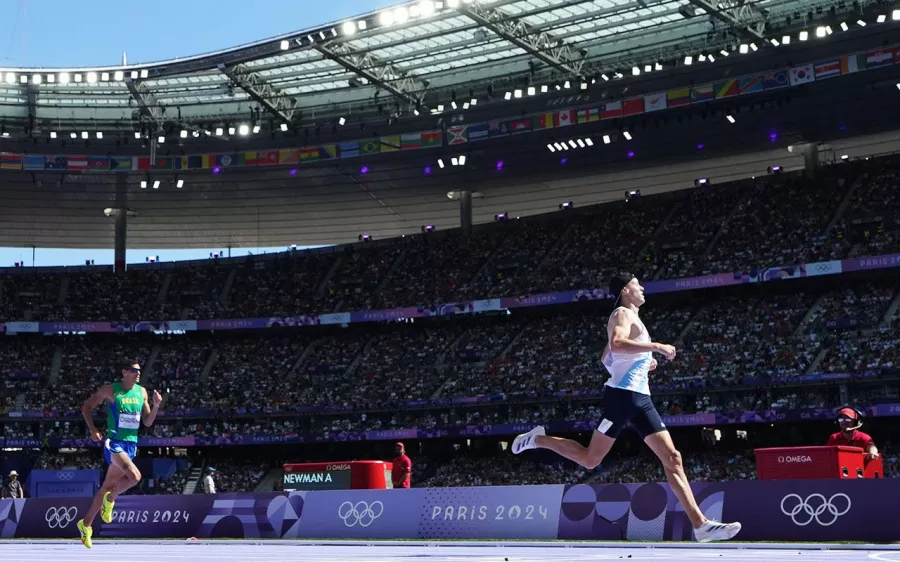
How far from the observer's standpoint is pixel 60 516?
78.3 feet

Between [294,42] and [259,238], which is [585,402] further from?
[259,238]

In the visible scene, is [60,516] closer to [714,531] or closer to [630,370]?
[630,370]

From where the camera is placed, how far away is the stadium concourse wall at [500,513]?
49.3 feet

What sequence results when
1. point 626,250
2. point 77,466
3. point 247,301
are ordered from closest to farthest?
point 626,250 < point 77,466 < point 247,301

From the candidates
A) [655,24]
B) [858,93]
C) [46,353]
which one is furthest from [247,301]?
[858,93]

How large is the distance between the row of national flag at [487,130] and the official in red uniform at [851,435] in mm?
28860

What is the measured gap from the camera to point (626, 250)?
5359 cm

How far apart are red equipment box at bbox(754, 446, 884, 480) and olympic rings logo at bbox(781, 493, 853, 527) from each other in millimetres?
408

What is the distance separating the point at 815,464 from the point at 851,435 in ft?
3.73

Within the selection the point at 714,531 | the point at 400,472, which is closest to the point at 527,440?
the point at 714,531

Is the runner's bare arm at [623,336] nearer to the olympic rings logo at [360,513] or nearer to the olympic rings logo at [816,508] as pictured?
Result: the olympic rings logo at [816,508]

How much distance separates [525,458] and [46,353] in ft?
97.2

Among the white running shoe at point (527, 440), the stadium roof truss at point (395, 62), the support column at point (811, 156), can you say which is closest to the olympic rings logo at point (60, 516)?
the white running shoe at point (527, 440)

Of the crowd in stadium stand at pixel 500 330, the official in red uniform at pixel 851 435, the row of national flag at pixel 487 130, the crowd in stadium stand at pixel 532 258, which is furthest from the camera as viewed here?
the crowd in stadium stand at pixel 532 258
